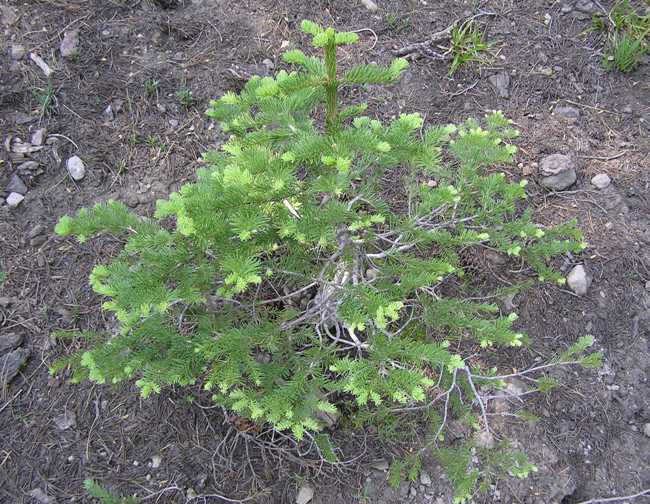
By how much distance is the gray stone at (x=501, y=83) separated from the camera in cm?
410

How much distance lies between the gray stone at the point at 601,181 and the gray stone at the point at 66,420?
12.8 feet

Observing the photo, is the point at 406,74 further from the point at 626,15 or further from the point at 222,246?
the point at 222,246

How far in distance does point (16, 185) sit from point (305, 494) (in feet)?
9.51

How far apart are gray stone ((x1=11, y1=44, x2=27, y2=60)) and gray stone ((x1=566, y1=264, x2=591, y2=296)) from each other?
4.46 m

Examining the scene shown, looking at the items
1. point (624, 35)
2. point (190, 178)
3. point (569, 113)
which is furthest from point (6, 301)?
point (624, 35)

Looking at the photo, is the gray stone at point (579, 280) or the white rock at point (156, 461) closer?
the white rock at point (156, 461)

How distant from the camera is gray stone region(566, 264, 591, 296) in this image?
10.8ft

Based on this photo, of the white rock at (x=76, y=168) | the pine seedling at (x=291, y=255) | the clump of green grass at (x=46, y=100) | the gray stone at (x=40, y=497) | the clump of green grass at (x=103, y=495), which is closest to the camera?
the pine seedling at (x=291, y=255)

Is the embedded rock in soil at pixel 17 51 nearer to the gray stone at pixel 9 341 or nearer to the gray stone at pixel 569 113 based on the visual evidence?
the gray stone at pixel 9 341

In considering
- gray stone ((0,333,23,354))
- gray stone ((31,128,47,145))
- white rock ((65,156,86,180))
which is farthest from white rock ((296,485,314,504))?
gray stone ((31,128,47,145))

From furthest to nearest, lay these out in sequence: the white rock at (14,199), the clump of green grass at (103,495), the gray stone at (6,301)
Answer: the white rock at (14,199) < the gray stone at (6,301) < the clump of green grass at (103,495)

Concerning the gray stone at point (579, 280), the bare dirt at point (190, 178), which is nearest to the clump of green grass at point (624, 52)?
the bare dirt at point (190, 178)

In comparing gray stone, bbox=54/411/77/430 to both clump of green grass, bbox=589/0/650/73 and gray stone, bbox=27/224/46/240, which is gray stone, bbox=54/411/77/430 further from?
clump of green grass, bbox=589/0/650/73

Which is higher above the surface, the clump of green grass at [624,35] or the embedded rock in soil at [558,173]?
the clump of green grass at [624,35]
